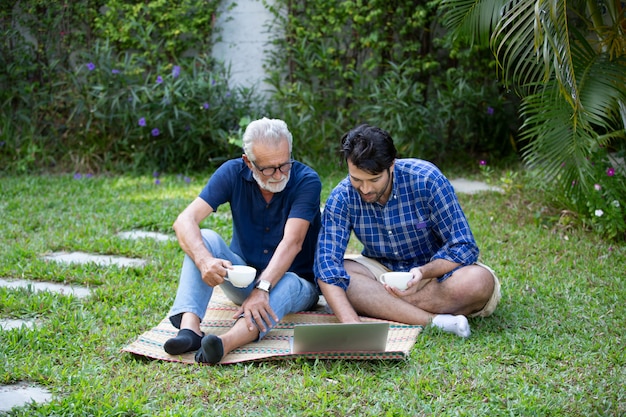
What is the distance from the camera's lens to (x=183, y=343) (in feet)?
10.2

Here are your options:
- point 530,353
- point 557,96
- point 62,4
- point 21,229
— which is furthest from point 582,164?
point 62,4

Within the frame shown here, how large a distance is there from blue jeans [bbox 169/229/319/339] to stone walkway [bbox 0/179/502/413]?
0.71 m

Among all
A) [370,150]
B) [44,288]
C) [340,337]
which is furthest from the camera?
[44,288]

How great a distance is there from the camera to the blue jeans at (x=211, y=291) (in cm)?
332

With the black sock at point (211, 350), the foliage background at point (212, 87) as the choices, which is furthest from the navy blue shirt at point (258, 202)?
the foliage background at point (212, 87)

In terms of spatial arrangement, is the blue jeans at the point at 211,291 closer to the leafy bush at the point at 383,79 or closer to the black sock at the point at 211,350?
the black sock at the point at 211,350

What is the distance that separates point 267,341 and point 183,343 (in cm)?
42

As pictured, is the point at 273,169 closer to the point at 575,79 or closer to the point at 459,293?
the point at 459,293

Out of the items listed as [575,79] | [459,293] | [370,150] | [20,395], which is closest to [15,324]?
[20,395]

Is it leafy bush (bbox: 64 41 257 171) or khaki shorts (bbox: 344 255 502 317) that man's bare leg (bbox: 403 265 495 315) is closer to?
khaki shorts (bbox: 344 255 502 317)

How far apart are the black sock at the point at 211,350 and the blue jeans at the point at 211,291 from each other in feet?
0.92

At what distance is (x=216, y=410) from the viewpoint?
2.66 metres

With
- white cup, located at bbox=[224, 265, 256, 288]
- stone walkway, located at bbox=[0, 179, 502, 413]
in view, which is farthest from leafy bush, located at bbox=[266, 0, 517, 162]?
white cup, located at bbox=[224, 265, 256, 288]

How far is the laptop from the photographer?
2945 mm
